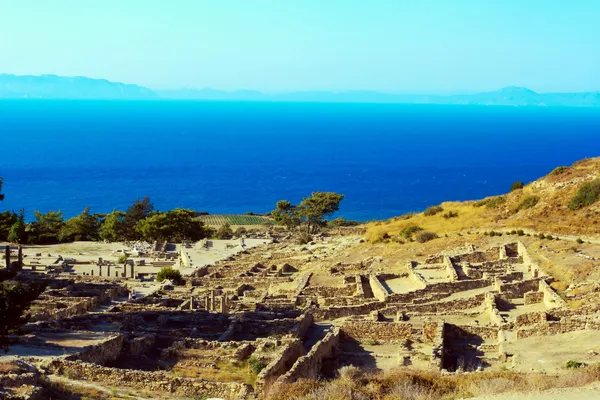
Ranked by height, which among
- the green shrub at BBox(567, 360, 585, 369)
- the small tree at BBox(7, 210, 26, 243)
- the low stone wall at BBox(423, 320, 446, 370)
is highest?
the green shrub at BBox(567, 360, 585, 369)

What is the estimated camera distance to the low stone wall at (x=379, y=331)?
1027 inches

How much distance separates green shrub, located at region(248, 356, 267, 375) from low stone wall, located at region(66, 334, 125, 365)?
3.87m

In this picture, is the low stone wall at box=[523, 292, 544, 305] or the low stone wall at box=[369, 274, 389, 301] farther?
the low stone wall at box=[369, 274, 389, 301]

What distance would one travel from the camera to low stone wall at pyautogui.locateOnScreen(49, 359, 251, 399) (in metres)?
17.8

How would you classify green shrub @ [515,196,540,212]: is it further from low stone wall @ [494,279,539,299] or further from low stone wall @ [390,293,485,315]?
low stone wall @ [390,293,485,315]

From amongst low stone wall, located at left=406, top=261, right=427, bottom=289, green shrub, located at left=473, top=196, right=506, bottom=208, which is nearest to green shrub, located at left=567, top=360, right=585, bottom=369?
low stone wall, located at left=406, top=261, right=427, bottom=289

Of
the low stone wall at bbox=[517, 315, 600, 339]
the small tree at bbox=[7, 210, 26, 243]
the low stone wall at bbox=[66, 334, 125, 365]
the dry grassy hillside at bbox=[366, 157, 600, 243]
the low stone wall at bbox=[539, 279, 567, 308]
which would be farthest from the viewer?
the small tree at bbox=[7, 210, 26, 243]

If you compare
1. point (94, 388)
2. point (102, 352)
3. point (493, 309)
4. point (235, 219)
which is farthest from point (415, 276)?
point (235, 219)

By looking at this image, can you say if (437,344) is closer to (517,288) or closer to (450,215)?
(517,288)

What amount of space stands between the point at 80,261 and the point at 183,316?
A: 24.0 metres

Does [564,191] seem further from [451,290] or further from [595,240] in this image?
[451,290]

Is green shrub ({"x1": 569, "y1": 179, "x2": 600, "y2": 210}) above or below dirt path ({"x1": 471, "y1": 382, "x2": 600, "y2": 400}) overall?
above

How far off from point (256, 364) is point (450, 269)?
16.8 m

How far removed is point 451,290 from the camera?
32.3 metres
